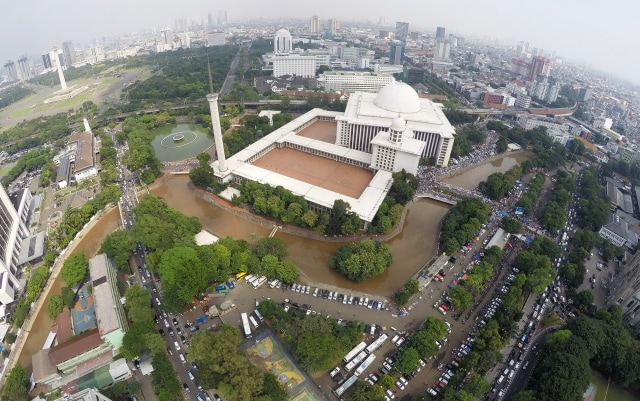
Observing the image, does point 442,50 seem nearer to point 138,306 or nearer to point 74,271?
point 138,306

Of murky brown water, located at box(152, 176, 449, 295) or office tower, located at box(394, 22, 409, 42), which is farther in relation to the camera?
office tower, located at box(394, 22, 409, 42)

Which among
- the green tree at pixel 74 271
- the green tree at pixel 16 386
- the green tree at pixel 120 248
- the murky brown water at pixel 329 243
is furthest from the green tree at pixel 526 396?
the green tree at pixel 74 271

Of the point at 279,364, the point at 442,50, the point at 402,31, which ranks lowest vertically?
the point at 279,364

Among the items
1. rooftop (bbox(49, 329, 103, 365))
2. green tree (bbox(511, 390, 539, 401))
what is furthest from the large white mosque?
rooftop (bbox(49, 329, 103, 365))

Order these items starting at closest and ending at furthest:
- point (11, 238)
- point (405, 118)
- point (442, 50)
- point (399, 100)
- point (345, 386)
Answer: point (345, 386)
point (11, 238)
point (405, 118)
point (399, 100)
point (442, 50)

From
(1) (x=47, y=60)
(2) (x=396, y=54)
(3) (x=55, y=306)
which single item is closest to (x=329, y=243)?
(3) (x=55, y=306)

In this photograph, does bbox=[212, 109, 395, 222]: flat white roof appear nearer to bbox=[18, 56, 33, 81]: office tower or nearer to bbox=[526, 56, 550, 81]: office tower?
bbox=[526, 56, 550, 81]: office tower
